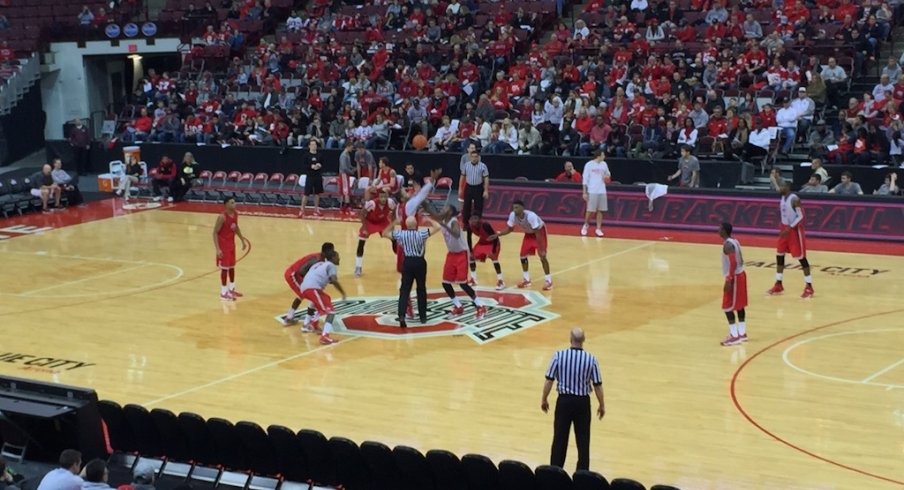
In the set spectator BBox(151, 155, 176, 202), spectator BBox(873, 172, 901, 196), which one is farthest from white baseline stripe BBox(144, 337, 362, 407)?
spectator BBox(151, 155, 176, 202)

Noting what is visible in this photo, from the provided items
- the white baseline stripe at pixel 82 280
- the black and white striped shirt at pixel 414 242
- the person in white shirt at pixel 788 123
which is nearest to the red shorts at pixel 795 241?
the black and white striped shirt at pixel 414 242

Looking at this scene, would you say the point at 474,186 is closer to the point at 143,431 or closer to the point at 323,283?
the point at 323,283

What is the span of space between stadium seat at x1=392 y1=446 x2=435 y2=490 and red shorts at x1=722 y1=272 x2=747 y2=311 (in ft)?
24.3

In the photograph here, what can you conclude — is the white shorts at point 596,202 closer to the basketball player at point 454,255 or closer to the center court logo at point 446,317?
the center court logo at point 446,317

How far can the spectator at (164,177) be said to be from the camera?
115ft

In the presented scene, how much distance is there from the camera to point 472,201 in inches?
990

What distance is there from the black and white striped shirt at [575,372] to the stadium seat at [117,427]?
4.42 m

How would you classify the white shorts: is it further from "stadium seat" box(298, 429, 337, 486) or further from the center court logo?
"stadium seat" box(298, 429, 337, 486)

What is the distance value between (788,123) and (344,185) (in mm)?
10974

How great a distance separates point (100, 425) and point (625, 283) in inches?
462

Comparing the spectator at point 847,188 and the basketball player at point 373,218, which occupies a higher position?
the spectator at point 847,188

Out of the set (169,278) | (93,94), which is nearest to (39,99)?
(93,94)

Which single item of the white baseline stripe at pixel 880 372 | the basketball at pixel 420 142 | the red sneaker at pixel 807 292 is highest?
the basketball at pixel 420 142

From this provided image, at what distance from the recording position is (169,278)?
2392 centimetres
